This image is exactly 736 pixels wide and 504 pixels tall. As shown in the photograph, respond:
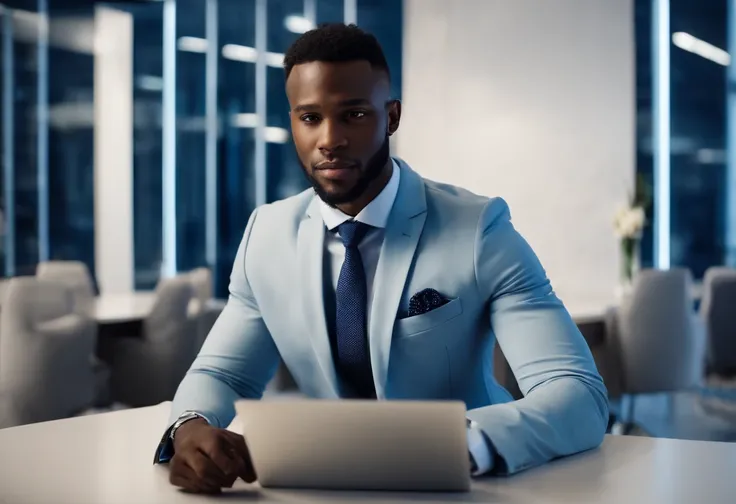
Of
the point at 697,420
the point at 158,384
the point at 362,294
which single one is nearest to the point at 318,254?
the point at 362,294

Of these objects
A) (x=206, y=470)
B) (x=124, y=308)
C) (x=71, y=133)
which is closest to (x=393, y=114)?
(x=206, y=470)

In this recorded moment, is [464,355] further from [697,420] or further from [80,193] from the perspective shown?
[80,193]

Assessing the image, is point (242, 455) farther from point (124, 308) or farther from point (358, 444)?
point (124, 308)

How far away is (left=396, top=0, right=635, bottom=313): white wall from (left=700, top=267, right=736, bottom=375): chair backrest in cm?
69

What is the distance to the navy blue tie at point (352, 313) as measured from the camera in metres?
1.61

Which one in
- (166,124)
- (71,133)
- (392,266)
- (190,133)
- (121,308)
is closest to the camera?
(392,266)

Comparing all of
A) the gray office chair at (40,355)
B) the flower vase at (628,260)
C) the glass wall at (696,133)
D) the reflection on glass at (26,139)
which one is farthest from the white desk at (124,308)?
the glass wall at (696,133)

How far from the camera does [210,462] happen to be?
3.90ft

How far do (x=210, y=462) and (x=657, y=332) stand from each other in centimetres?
379

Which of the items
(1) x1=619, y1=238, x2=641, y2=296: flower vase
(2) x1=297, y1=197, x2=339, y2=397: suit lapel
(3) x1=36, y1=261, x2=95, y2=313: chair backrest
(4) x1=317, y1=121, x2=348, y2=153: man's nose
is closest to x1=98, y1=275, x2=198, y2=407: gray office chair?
(3) x1=36, y1=261, x2=95, y2=313: chair backrest

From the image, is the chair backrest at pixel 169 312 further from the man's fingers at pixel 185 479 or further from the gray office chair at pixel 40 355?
the man's fingers at pixel 185 479

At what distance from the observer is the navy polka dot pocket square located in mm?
1599

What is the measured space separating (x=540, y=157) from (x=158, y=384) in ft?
9.74

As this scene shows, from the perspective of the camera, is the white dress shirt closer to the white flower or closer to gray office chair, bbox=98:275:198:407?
gray office chair, bbox=98:275:198:407
